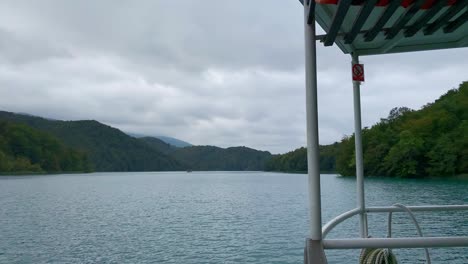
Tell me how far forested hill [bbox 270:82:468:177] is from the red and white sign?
244 feet

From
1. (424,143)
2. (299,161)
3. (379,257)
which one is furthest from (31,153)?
(379,257)

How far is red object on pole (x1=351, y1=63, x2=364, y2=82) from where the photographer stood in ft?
10.4

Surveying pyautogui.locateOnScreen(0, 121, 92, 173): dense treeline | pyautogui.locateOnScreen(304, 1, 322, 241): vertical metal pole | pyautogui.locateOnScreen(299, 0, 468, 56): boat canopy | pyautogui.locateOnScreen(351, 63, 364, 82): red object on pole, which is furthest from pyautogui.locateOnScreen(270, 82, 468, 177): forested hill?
pyautogui.locateOnScreen(0, 121, 92, 173): dense treeline

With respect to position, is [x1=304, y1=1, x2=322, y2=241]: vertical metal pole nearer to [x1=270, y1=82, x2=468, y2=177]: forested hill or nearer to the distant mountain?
[x1=270, y1=82, x2=468, y2=177]: forested hill

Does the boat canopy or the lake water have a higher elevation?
the boat canopy

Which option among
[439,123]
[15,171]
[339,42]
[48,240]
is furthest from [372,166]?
[15,171]

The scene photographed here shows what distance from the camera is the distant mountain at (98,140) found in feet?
594

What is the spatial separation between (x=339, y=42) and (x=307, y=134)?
1160mm

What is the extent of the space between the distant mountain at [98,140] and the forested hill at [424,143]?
4765 inches

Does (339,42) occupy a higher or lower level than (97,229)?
higher

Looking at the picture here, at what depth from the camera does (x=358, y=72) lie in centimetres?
319

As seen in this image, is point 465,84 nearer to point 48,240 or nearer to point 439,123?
point 439,123

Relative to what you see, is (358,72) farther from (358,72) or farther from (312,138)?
(312,138)

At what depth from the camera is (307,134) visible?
7.20ft
